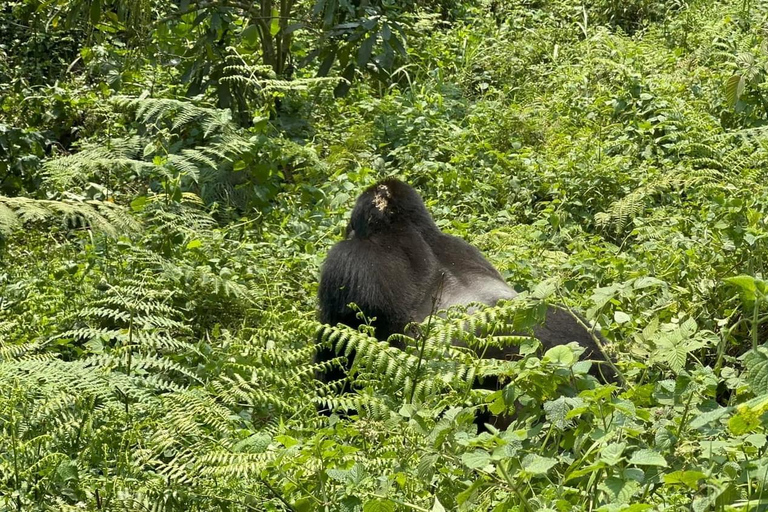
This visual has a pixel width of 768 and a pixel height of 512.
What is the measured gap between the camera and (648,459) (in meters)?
1.64

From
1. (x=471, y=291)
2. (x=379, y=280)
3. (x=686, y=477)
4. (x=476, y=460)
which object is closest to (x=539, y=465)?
(x=476, y=460)

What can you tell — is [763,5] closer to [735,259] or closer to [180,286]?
[735,259]

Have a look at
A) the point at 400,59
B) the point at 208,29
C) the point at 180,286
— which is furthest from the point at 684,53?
the point at 180,286

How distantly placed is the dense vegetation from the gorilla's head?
0.44 metres

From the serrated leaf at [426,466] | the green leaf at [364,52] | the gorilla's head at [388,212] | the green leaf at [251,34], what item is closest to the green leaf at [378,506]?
the serrated leaf at [426,466]

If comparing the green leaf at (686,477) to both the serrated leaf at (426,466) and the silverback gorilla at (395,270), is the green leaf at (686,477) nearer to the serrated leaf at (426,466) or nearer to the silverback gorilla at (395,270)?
the serrated leaf at (426,466)

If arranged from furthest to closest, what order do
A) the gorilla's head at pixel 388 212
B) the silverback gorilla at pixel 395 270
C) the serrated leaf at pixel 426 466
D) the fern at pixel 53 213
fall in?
1. the gorilla's head at pixel 388 212
2. the silverback gorilla at pixel 395 270
3. the fern at pixel 53 213
4. the serrated leaf at pixel 426 466

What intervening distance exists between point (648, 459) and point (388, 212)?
7.70 feet

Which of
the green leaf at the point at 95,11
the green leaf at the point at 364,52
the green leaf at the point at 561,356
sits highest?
the green leaf at the point at 95,11

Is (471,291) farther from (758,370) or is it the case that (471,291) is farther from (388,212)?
(758,370)

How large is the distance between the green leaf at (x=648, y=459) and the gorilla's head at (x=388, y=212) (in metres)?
2.27

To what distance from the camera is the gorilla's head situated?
388 centimetres

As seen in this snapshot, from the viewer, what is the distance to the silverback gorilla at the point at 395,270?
3.61 metres

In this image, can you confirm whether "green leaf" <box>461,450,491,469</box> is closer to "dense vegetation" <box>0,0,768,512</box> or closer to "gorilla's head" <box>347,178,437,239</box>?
"dense vegetation" <box>0,0,768,512</box>
